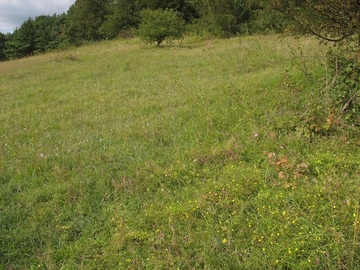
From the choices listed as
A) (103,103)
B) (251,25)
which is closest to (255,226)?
(103,103)

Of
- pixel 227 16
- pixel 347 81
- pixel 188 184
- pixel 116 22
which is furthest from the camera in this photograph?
pixel 116 22

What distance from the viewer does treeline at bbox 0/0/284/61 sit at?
17016mm

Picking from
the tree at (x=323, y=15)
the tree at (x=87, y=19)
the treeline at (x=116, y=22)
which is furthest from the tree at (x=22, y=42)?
the tree at (x=323, y=15)

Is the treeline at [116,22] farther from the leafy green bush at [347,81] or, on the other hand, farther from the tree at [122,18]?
the leafy green bush at [347,81]

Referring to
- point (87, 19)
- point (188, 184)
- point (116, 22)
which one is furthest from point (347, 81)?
point (87, 19)

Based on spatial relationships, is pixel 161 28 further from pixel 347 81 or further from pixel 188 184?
pixel 188 184

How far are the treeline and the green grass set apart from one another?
3976 mm

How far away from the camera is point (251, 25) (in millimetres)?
17078

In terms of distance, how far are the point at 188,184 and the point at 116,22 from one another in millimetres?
27504

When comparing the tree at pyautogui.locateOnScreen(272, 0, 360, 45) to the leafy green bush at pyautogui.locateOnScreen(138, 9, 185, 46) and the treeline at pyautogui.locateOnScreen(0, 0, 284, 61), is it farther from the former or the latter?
the leafy green bush at pyautogui.locateOnScreen(138, 9, 185, 46)

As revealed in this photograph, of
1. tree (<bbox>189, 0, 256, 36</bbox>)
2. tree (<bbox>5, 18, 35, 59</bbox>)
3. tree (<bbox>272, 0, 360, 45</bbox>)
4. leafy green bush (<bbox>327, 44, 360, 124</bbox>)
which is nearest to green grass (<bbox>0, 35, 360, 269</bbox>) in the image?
leafy green bush (<bbox>327, 44, 360, 124</bbox>)

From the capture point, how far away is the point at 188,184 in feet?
9.39

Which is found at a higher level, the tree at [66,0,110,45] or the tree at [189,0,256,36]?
the tree at [66,0,110,45]

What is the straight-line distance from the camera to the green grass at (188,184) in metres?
2.06
